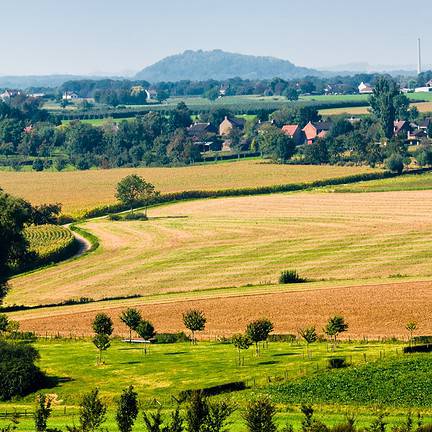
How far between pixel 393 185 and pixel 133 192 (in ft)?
108

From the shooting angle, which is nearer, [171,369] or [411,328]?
[171,369]

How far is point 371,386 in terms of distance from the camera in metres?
54.2

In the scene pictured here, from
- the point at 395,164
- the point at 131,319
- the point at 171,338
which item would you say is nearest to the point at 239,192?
the point at 395,164

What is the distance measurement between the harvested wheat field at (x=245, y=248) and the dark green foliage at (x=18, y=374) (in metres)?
23.2

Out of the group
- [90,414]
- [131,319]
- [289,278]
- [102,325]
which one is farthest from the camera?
[289,278]

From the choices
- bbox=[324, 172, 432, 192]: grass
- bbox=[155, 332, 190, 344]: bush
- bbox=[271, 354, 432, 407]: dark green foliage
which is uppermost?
bbox=[271, 354, 432, 407]: dark green foliage

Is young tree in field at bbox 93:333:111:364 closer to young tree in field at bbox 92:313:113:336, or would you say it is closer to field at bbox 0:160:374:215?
young tree in field at bbox 92:313:113:336

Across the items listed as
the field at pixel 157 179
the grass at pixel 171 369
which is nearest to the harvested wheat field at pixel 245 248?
the field at pixel 157 179

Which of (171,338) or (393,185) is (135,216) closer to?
(393,185)

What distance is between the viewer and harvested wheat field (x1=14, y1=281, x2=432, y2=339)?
227ft

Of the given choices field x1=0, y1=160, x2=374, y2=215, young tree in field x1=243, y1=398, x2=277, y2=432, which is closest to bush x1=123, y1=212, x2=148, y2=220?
field x1=0, y1=160, x2=374, y2=215

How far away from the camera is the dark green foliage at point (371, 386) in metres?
52.0

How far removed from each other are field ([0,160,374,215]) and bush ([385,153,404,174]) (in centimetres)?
482

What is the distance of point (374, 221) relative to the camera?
369 feet
